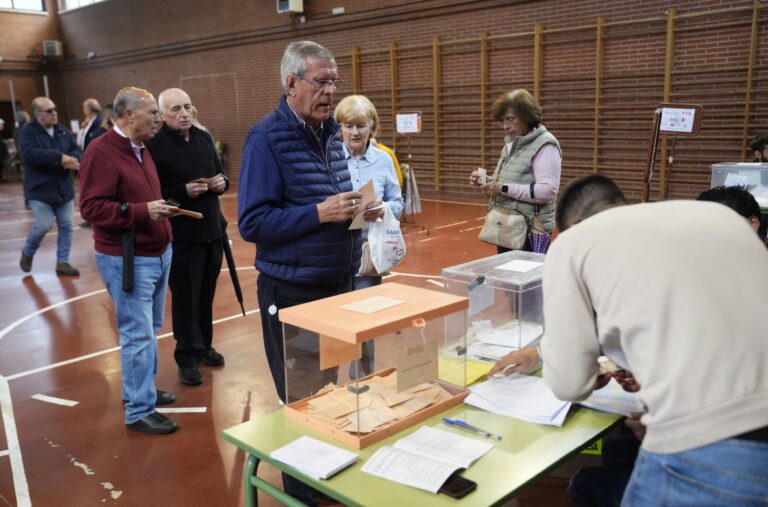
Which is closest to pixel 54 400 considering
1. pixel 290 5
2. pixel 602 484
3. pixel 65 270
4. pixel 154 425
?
pixel 154 425

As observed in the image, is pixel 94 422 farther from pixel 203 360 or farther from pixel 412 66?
pixel 412 66

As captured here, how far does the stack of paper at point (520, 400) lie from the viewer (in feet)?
6.17

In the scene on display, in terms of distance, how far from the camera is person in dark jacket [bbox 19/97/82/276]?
6605mm

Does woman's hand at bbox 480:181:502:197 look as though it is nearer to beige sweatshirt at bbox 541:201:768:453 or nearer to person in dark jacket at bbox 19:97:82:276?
beige sweatshirt at bbox 541:201:768:453

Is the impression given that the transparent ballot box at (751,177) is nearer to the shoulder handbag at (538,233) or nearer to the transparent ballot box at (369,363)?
the shoulder handbag at (538,233)

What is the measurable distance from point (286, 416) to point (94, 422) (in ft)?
7.08

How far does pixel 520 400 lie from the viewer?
1.99m

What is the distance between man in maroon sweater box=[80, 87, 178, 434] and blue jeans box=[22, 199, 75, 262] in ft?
13.5

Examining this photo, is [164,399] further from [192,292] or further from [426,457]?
[426,457]

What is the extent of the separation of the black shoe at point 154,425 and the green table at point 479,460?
1.71 meters

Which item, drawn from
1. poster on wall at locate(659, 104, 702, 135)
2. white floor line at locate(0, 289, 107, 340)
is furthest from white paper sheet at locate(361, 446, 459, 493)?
poster on wall at locate(659, 104, 702, 135)

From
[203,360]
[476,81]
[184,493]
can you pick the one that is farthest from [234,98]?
[184,493]

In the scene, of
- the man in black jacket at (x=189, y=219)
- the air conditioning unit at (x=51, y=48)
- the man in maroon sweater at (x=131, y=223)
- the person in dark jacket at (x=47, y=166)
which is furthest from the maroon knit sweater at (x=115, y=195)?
the air conditioning unit at (x=51, y=48)

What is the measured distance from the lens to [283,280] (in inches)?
99.3
